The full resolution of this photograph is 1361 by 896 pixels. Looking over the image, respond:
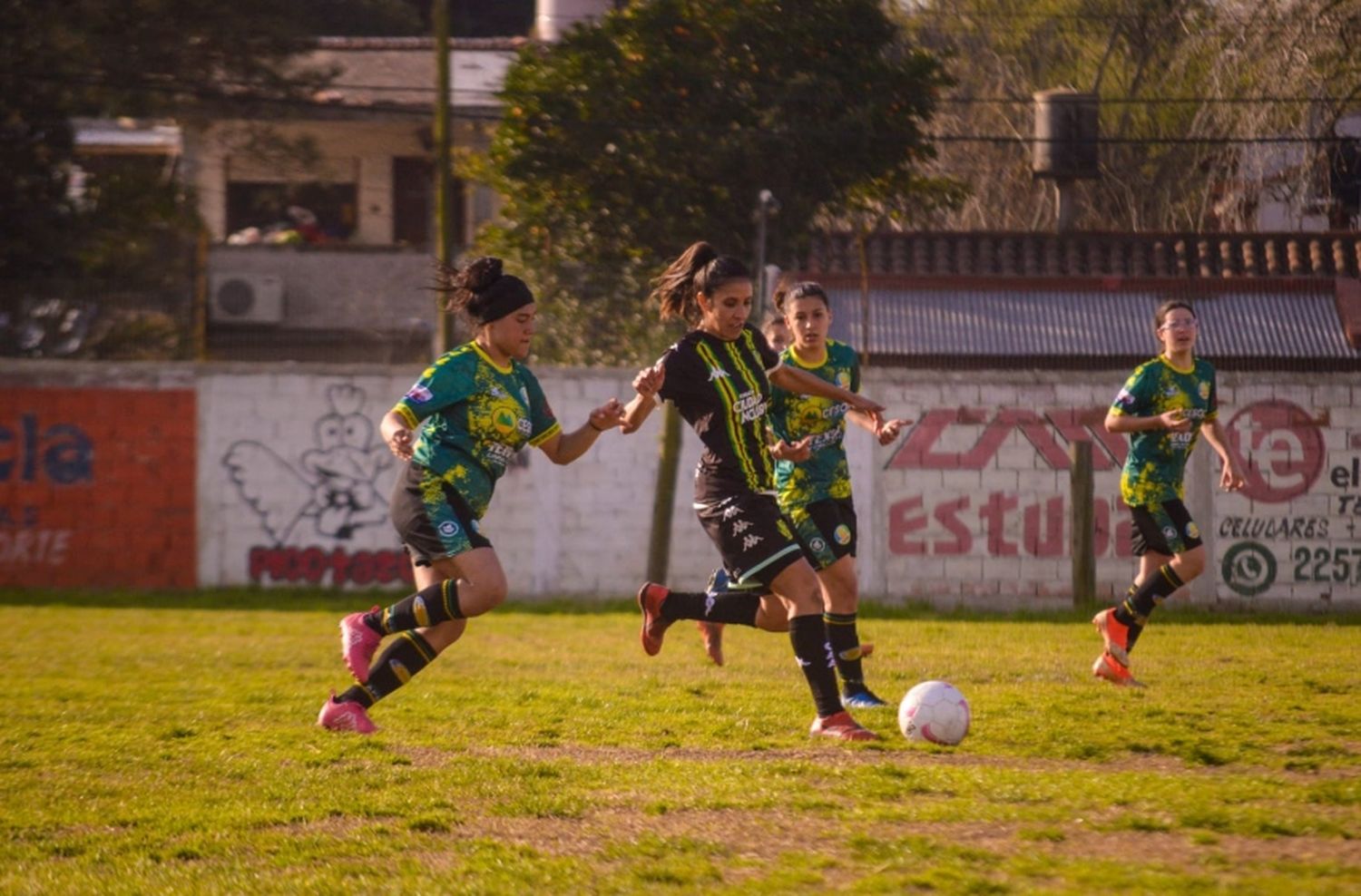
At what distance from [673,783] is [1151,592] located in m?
4.18

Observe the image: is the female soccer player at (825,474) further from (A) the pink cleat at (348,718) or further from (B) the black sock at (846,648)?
(A) the pink cleat at (348,718)

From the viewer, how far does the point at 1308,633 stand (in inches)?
519

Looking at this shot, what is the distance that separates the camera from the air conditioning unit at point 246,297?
2639 cm

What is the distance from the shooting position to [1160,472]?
9445 mm

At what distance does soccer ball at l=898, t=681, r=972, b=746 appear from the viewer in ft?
22.8

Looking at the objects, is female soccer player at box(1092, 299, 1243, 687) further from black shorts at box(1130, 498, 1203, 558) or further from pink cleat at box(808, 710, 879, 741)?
pink cleat at box(808, 710, 879, 741)

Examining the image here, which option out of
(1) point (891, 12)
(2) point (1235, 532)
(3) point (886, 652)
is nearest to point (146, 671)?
(3) point (886, 652)

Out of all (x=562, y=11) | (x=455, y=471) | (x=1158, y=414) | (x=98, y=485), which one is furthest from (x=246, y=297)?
(x=455, y=471)

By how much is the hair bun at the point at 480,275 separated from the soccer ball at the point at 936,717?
2523 millimetres

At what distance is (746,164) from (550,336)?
3.88m

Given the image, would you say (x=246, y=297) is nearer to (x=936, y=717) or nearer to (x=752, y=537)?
(x=752, y=537)

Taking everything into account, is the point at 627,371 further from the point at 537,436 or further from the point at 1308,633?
the point at 537,436

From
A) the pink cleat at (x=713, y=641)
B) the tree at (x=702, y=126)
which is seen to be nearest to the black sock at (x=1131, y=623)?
the pink cleat at (x=713, y=641)

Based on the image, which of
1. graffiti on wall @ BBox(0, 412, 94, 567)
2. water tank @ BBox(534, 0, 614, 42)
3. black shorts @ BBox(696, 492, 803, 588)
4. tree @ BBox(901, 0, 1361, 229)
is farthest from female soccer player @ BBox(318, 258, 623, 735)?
Result: water tank @ BBox(534, 0, 614, 42)
